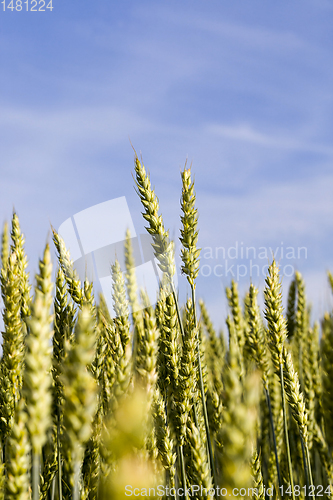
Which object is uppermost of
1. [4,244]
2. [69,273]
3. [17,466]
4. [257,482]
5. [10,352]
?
[4,244]

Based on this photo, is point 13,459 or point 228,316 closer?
point 13,459

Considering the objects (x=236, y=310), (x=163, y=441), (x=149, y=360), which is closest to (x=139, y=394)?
(x=149, y=360)

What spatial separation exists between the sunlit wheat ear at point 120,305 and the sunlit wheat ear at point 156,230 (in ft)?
1.11

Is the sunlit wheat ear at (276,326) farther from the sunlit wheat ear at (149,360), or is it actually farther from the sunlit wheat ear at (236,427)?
the sunlit wheat ear at (236,427)

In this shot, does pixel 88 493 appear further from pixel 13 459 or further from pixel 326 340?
pixel 326 340

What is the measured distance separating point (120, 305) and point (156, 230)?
52 cm

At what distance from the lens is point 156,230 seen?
2234 mm

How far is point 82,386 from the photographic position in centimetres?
92

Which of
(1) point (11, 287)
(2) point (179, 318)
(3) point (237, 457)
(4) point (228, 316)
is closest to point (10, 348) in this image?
(1) point (11, 287)

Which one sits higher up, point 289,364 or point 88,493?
point 289,364

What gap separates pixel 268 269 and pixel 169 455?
1238 mm

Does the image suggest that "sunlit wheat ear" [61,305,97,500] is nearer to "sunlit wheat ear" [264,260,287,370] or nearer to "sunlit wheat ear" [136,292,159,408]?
"sunlit wheat ear" [136,292,159,408]

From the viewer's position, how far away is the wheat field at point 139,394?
893 mm

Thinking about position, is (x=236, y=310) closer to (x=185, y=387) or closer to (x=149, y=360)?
(x=185, y=387)
